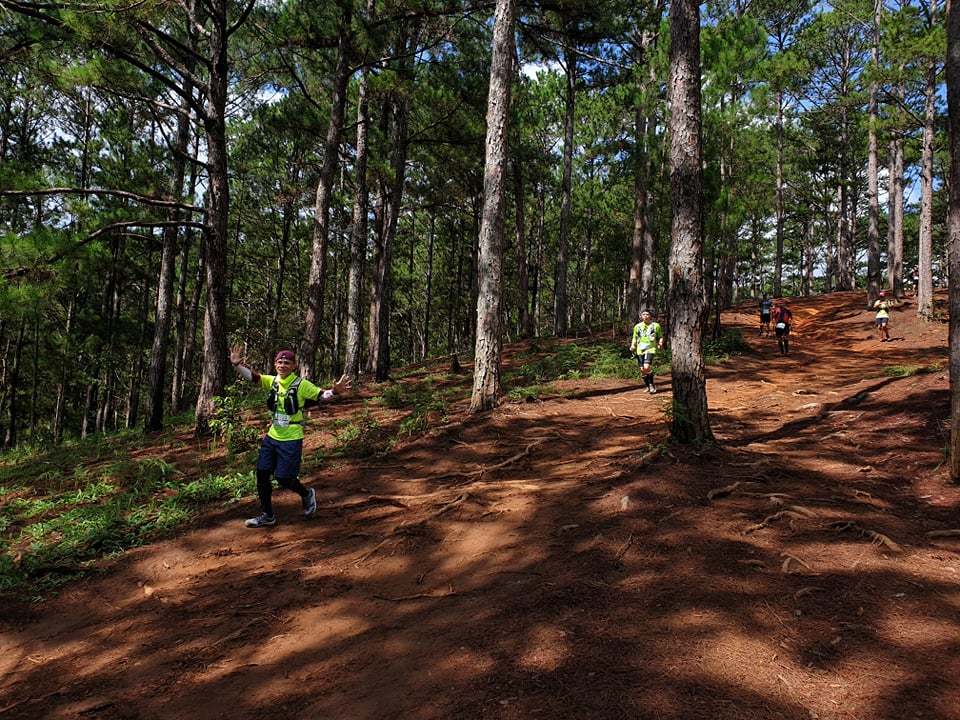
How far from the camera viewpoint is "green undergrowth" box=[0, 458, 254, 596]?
18.6 feet

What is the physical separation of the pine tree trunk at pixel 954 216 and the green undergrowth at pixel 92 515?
841 centimetres

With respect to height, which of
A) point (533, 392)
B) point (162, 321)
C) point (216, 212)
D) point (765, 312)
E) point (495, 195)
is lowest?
point (533, 392)

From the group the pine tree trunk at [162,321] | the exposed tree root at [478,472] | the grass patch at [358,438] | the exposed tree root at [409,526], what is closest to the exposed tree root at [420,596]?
the exposed tree root at [409,526]

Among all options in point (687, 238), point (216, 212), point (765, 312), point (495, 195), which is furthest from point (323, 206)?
point (765, 312)

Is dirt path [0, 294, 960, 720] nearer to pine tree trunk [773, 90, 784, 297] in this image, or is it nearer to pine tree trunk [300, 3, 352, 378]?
pine tree trunk [300, 3, 352, 378]

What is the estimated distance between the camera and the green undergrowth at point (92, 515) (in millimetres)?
5676

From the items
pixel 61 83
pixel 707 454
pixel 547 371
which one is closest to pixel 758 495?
pixel 707 454

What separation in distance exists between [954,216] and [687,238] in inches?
96.2

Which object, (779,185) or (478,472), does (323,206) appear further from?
(779,185)

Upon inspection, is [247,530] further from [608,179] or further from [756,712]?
[608,179]

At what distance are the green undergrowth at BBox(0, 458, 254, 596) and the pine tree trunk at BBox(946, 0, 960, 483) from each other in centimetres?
841

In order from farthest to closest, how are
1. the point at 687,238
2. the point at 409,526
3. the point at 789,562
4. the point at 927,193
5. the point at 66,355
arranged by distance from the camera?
the point at 66,355 < the point at 927,193 < the point at 687,238 < the point at 409,526 < the point at 789,562

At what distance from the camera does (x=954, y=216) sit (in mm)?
4965

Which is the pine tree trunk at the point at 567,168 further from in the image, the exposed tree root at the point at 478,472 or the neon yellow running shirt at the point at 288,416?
the neon yellow running shirt at the point at 288,416
